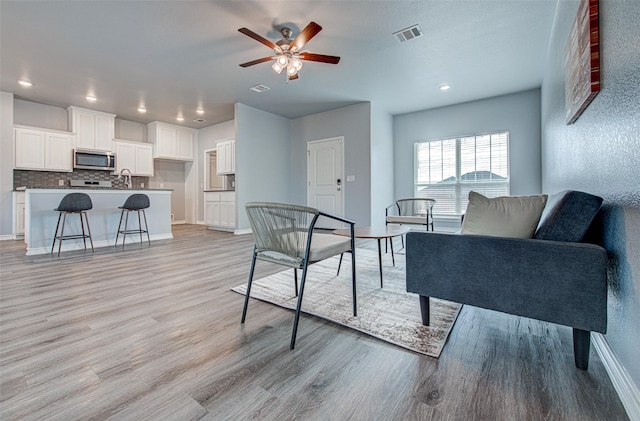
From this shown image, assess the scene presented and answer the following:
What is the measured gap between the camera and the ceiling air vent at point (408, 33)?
3.11 meters

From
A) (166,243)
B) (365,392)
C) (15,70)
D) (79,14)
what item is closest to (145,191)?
(166,243)

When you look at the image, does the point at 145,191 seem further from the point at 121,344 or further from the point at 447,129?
the point at 447,129

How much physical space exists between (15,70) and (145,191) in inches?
94.0

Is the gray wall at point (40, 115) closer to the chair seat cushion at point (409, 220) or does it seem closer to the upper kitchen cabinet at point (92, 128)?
the upper kitchen cabinet at point (92, 128)

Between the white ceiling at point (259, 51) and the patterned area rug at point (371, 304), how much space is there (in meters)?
2.65

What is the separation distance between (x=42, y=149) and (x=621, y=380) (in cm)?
815

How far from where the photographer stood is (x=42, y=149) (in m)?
5.45

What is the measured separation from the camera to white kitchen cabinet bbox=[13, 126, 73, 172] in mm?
5195

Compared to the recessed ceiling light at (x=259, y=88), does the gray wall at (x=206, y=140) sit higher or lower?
lower

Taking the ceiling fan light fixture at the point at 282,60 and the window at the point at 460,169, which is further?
the window at the point at 460,169

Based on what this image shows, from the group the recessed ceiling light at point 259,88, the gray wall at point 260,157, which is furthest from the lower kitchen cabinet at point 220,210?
the recessed ceiling light at point 259,88

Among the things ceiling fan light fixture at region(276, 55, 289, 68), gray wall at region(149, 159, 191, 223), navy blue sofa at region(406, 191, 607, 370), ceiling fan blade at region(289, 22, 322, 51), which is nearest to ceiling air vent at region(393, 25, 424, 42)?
ceiling fan blade at region(289, 22, 322, 51)

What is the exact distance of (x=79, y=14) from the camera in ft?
9.43

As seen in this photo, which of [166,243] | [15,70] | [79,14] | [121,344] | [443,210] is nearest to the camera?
[121,344]
